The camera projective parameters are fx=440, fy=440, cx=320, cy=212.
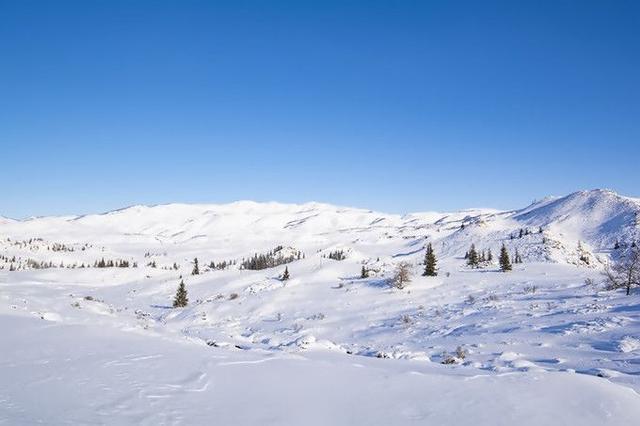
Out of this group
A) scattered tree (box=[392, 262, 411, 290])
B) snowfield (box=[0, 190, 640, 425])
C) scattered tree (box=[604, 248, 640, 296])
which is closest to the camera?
snowfield (box=[0, 190, 640, 425])

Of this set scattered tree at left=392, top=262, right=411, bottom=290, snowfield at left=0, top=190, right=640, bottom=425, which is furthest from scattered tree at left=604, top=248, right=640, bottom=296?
scattered tree at left=392, top=262, right=411, bottom=290

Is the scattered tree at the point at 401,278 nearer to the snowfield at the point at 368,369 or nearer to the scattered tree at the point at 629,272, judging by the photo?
the snowfield at the point at 368,369

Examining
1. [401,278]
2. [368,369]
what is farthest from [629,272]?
[368,369]

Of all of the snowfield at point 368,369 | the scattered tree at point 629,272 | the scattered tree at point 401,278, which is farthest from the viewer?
the scattered tree at point 401,278

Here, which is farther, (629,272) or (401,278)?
(401,278)

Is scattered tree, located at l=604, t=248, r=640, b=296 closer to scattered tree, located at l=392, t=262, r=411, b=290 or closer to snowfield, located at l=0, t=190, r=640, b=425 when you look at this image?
snowfield, located at l=0, t=190, r=640, b=425

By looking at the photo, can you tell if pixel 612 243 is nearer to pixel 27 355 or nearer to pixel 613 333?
pixel 613 333

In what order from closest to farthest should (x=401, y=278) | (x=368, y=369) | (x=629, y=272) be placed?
(x=368, y=369), (x=629, y=272), (x=401, y=278)

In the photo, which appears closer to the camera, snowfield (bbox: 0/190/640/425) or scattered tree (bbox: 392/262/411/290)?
snowfield (bbox: 0/190/640/425)

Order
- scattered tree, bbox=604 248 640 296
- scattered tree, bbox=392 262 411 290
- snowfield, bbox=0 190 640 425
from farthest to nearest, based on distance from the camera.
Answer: scattered tree, bbox=392 262 411 290
scattered tree, bbox=604 248 640 296
snowfield, bbox=0 190 640 425

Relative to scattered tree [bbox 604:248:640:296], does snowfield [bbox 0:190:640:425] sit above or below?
below

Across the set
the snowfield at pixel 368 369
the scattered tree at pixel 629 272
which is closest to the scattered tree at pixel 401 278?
the snowfield at pixel 368 369

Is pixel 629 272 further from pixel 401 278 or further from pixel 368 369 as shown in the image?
pixel 368 369

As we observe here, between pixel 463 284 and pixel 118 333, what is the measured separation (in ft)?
105
